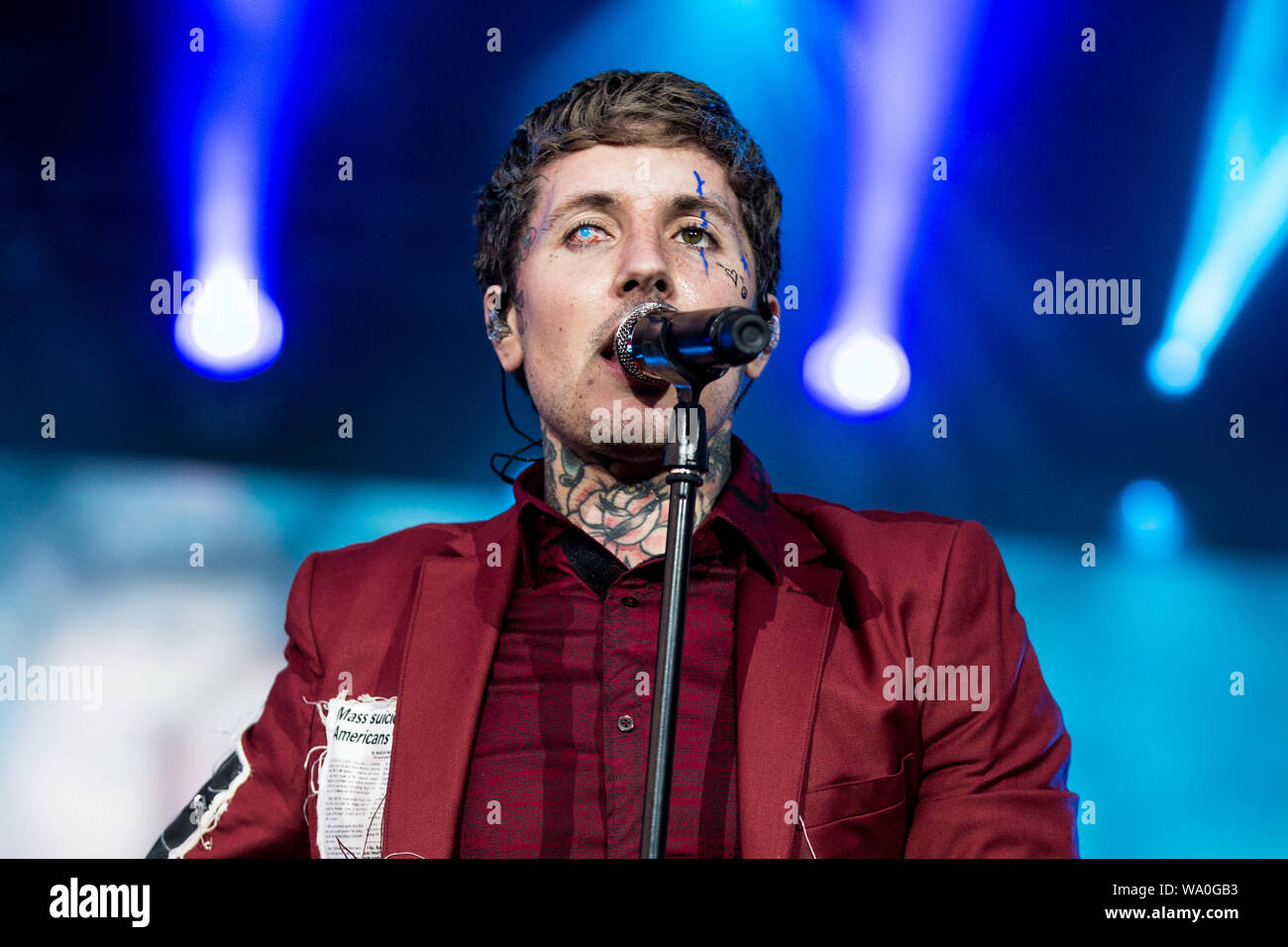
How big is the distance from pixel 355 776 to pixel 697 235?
1166mm

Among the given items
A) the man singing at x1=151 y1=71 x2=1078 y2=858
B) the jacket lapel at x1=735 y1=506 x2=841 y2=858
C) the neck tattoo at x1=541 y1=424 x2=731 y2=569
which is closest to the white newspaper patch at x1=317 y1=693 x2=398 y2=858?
the man singing at x1=151 y1=71 x2=1078 y2=858

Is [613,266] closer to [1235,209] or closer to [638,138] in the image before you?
[638,138]

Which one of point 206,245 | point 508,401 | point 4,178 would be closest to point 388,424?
point 508,401

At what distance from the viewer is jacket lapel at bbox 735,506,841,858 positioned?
179 cm

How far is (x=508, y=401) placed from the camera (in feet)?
9.66

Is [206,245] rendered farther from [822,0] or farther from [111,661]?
[822,0]

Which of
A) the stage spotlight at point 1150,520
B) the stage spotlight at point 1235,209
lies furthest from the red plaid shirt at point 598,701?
the stage spotlight at point 1235,209

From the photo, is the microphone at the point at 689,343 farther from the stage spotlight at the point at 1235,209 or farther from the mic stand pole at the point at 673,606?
the stage spotlight at the point at 1235,209

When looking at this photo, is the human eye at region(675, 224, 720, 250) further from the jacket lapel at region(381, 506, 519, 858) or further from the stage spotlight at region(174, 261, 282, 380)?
the stage spotlight at region(174, 261, 282, 380)

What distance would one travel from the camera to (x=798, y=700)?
1884mm

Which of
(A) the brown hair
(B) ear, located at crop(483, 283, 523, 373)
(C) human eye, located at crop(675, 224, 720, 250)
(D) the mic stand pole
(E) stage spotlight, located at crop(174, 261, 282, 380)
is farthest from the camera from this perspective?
(E) stage spotlight, located at crop(174, 261, 282, 380)

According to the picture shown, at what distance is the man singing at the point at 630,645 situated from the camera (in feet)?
6.11

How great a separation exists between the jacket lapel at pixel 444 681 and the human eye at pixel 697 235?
62 cm
